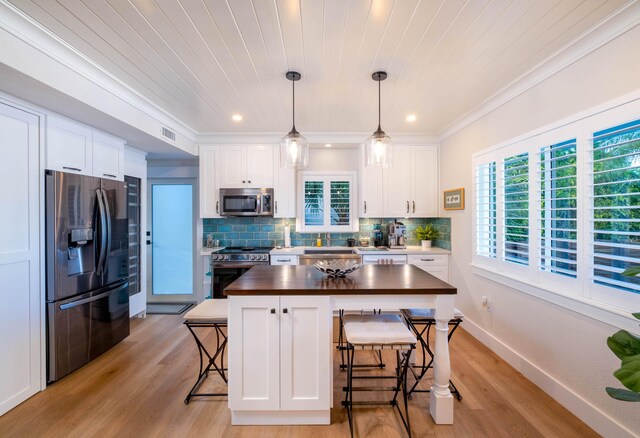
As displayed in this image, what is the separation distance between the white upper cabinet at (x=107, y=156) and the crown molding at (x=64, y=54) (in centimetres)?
54

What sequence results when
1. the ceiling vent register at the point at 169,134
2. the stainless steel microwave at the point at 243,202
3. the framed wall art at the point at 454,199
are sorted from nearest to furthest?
the ceiling vent register at the point at 169,134 < the framed wall art at the point at 454,199 < the stainless steel microwave at the point at 243,202

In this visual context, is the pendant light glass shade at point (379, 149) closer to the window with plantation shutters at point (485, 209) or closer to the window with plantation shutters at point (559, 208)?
the window with plantation shutters at point (559, 208)

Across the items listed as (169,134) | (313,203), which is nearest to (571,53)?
(313,203)

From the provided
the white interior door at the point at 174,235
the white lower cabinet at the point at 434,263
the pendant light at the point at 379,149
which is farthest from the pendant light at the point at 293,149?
the white interior door at the point at 174,235

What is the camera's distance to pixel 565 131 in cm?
209

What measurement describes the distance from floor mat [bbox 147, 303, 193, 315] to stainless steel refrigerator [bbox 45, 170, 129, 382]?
41.3 inches

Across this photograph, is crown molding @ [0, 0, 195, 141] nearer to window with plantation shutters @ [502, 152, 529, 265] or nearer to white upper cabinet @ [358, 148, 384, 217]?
white upper cabinet @ [358, 148, 384, 217]

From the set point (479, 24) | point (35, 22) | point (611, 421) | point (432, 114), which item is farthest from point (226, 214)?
point (611, 421)

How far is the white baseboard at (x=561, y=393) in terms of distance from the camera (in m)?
1.75

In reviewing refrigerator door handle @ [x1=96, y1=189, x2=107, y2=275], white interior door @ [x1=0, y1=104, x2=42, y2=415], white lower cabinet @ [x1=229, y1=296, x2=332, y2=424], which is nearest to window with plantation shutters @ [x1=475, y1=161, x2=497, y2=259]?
white lower cabinet @ [x1=229, y1=296, x2=332, y2=424]

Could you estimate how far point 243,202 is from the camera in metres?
4.11

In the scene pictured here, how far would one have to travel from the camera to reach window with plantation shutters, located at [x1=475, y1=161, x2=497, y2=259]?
9.82ft

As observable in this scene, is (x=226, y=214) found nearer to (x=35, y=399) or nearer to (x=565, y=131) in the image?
(x=35, y=399)

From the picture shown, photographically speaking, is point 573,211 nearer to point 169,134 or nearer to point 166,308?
point 169,134
